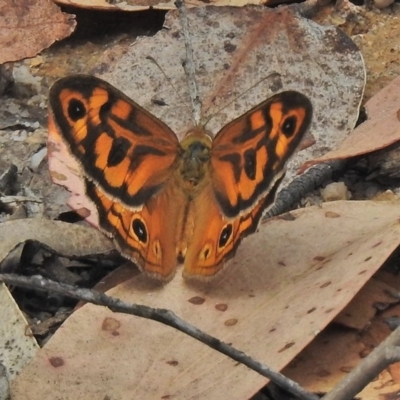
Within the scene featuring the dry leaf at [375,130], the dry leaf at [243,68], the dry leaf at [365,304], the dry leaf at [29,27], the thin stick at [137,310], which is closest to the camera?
the thin stick at [137,310]

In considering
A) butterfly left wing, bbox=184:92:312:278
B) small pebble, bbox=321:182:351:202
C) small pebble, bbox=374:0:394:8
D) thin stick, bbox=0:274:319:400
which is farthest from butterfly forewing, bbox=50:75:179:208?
small pebble, bbox=374:0:394:8

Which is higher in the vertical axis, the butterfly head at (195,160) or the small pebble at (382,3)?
the small pebble at (382,3)

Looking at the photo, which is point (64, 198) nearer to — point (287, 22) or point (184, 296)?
point (184, 296)

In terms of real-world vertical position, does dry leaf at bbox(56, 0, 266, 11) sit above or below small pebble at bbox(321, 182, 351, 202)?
above

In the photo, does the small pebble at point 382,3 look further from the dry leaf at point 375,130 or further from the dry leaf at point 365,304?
the dry leaf at point 365,304

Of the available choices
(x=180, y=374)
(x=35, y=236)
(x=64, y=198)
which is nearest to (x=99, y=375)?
(x=180, y=374)

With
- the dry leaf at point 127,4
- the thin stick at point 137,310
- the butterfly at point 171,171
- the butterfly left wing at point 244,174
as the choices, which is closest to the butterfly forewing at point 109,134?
the butterfly at point 171,171

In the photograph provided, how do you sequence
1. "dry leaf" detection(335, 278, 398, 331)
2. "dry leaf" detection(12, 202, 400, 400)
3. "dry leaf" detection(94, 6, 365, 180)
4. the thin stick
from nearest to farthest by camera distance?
the thin stick < "dry leaf" detection(12, 202, 400, 400) < "dry leaf" detection(335, 278, 398, 331) < "dry leaf" detection(94, 6, 365, 180)

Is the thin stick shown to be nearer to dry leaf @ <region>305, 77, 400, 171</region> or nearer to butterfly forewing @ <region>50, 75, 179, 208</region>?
butterfly forewing @ <region>50, 75, 179, 208</region>
